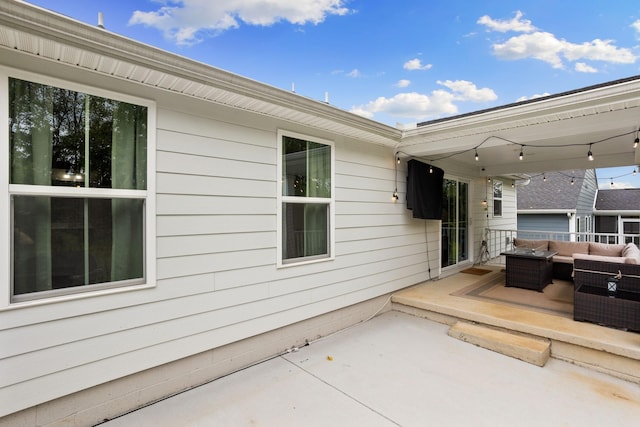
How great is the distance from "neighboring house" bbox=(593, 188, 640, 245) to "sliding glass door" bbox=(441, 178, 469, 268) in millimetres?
10635

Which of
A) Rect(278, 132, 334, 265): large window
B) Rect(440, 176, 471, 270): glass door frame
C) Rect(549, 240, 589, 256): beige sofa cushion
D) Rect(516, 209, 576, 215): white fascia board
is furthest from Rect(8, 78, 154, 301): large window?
Rect(516, 209, 576, 215): white fascia board

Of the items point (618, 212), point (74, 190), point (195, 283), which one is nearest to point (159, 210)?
point (74, 190)

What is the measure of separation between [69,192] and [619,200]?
1981 cm

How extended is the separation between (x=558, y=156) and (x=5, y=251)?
7.67 metres

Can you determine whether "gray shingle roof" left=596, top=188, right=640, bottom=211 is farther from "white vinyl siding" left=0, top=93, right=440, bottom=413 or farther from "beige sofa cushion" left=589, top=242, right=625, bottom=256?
"white vinyl siding" left=0, top=93, right=440, bottom=413

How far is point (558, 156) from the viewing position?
19.0 ft

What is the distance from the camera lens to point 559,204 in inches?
472

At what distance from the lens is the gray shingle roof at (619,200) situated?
1339cm

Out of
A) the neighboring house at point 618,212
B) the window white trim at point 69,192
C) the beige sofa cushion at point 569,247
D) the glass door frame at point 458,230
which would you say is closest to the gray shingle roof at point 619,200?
the neighboring house at point 618,212

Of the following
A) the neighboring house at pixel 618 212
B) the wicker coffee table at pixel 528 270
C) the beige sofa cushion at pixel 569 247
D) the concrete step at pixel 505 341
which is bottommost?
the concrete step at pixel 505 341

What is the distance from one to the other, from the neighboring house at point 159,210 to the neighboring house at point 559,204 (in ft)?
33.8

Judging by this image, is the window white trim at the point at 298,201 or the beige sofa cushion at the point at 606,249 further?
the beige sofa cushion at the point at 606,249

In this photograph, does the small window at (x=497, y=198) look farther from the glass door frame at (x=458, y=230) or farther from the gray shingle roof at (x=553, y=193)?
the gray shingle roof at (x=553, y=193)

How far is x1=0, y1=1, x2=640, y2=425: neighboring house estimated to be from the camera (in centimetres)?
196
